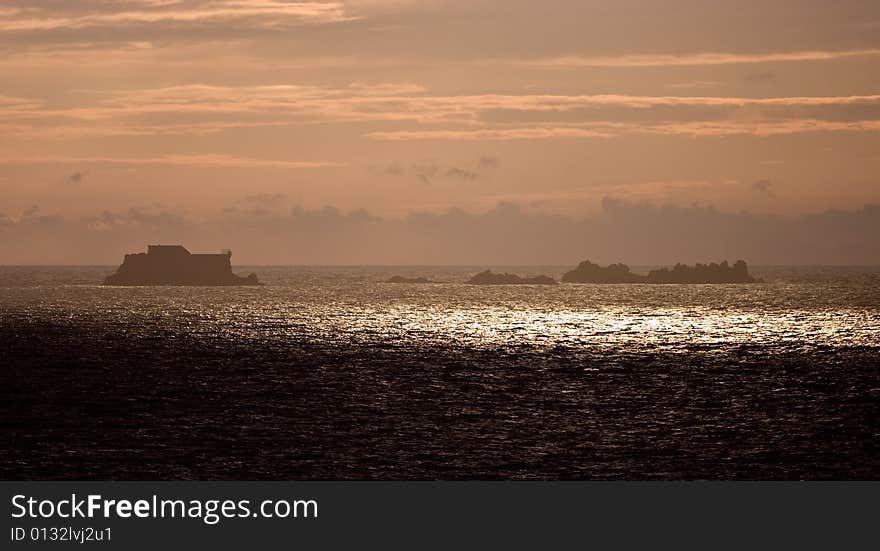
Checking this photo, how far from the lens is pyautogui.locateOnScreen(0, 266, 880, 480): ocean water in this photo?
42312 millimetres

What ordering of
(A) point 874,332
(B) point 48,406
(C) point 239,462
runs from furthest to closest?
(A) point 874,332, (B) point 48,406, (C) point 239,462

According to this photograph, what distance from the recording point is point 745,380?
71.3 m

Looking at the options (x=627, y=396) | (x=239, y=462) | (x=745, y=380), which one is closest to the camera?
(x=239, y=462)

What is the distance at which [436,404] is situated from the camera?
58938mm

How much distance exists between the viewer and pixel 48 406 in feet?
189

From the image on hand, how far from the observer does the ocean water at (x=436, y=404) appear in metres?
42.3
